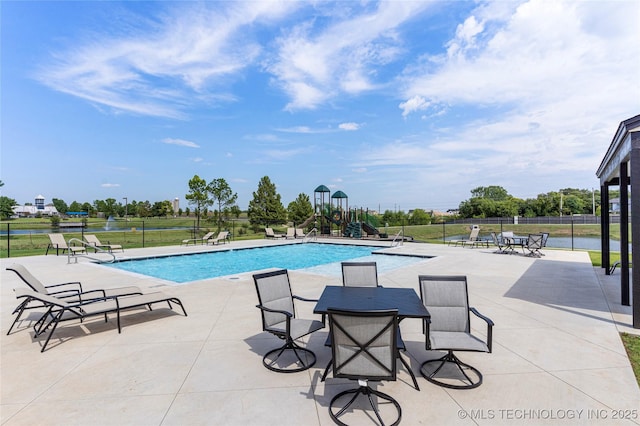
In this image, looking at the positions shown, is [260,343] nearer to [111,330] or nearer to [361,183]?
[111,330]

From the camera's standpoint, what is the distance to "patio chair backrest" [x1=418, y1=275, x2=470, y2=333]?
130 inches

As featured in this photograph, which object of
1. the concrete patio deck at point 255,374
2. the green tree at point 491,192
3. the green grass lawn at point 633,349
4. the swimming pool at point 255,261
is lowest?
the swimming pool at point 255,261

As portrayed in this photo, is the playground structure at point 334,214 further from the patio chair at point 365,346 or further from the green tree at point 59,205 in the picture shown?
the green tree at point 59,205

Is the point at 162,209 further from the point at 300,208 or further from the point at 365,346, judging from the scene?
the point at 365,346

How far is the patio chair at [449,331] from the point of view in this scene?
2939mm

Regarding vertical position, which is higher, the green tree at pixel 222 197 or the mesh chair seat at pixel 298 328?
the green tree at pixel 222 197

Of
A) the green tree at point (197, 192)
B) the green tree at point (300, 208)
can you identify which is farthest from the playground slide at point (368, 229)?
the green tree at point (197, 192)

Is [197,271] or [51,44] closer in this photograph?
[197,271]

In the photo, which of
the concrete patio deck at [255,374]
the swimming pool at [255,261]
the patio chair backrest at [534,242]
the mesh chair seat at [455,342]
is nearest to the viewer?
the concrete patio deck at [255,374]

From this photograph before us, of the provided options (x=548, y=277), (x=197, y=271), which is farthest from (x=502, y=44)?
(x=197, y=271)

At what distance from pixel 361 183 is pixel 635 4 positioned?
2382 centimetres

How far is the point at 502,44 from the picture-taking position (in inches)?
389

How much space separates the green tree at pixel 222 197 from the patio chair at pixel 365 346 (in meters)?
30.5

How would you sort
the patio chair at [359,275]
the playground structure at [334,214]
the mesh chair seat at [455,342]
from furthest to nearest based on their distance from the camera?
the playground structure at [334,214], the patio chair at [359,275], the mesh chair seat at [455,342]
